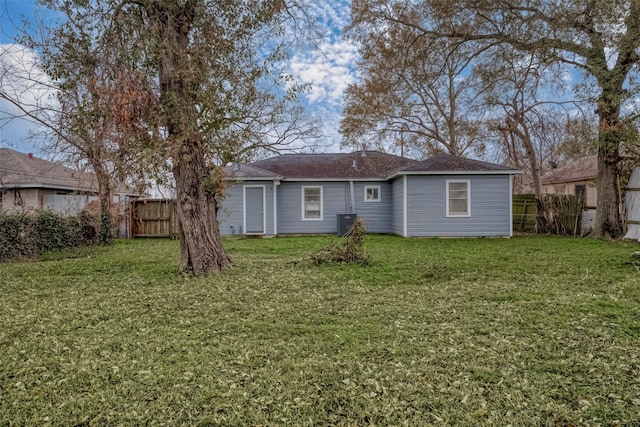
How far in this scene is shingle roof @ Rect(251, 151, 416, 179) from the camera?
14656 millimetres

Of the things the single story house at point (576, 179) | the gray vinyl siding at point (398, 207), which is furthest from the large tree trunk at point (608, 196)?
the gray vinyl siding at point (398, 207)

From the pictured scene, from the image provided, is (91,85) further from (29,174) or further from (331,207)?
(29,174)

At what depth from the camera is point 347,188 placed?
14.6m

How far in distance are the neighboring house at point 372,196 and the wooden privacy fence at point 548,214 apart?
2504 millimetres

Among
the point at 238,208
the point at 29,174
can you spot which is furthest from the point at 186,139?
the point at 29,174

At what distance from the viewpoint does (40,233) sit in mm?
9133

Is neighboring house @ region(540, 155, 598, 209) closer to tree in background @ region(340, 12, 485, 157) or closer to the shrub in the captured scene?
tree in background @ region(340, 12, 485, 157)

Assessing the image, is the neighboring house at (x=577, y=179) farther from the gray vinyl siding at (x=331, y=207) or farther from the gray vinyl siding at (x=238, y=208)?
the gray vinyl siding at (x=238, y=208)

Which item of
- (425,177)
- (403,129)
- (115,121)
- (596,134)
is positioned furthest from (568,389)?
(403,129)

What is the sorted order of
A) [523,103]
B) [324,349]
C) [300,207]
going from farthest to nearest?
1. [523,103]
2. [300,207]
3. [324,349]

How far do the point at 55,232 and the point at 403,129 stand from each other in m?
16.1

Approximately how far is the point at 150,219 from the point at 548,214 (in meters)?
14.8

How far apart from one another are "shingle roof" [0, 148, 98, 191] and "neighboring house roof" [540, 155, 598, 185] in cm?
2158

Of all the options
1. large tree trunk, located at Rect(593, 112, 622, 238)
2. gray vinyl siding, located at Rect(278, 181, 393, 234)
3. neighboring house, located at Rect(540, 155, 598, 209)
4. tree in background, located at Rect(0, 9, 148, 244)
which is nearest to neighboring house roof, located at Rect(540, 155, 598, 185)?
neighboring house, located at Rect(540, 155, 598, 209)
